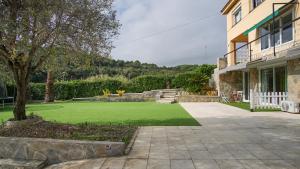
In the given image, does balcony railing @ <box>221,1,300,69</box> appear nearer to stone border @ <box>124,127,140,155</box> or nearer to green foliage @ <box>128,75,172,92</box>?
stone border @ <box>124,127,140,155</box>

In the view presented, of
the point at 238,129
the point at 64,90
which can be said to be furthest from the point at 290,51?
the point at 64,90

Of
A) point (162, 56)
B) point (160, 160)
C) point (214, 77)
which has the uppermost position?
point (162, 56)

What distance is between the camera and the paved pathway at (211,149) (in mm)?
6863

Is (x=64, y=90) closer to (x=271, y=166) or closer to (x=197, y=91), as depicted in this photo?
(x=197, y=91)

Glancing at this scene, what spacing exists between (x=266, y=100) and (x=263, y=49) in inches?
213

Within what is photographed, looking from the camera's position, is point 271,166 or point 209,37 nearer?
point 271,166

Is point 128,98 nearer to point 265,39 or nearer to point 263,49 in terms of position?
point 263,49

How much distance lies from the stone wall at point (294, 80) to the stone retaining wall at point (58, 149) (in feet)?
41.5

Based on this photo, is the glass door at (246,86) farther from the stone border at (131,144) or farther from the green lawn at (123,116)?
the stone border at (131,144)

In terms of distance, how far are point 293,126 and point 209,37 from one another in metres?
20.6

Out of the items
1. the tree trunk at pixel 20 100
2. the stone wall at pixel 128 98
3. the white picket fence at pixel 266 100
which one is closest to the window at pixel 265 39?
the white picket fence at pixel 266 100

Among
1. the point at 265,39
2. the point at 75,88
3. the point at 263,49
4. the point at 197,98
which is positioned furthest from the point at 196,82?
the point at 75,88

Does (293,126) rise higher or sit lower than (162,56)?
lower

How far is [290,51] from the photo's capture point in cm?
1561
